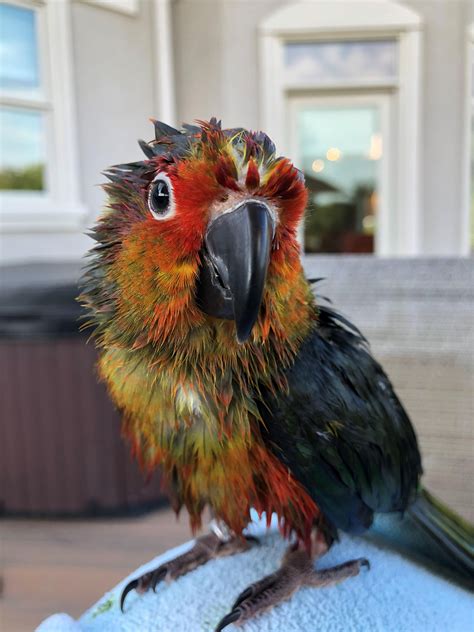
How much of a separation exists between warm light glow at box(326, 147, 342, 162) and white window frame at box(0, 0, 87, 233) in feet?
3.42

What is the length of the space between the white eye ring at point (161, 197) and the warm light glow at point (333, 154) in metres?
1.79

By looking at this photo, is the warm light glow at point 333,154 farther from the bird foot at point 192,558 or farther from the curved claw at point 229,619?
the curved claw at point 229,619

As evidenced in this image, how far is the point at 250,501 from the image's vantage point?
0.40 metres

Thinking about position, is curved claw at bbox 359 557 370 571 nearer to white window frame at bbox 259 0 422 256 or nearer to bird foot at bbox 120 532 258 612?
bird foot at bbox 120 532 258 612

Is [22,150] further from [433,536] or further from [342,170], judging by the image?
[433,536]

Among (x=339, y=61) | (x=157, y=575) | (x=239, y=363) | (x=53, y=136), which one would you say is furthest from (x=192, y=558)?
(x=339, y=61)

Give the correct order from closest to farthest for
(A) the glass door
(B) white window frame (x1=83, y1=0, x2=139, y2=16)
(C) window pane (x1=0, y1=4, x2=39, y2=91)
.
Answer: (C) window pane (x1=0, y1=4, x2=39, y2=91) < (B) white window frame (x1=83, y1=0, x2=139, y2=16) < (A) the glass door

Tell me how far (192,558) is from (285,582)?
12 centimetres

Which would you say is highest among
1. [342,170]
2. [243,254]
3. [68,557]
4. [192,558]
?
[342,170]

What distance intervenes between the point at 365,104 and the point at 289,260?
5.65 ft

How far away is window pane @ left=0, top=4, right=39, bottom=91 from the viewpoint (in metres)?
1.33

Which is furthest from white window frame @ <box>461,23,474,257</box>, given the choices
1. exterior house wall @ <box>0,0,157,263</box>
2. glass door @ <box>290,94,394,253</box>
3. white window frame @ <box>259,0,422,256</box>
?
exterior house wall @ <box>0,0,157,263</box>

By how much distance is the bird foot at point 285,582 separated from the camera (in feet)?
1.38

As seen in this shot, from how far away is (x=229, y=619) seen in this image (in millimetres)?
411
